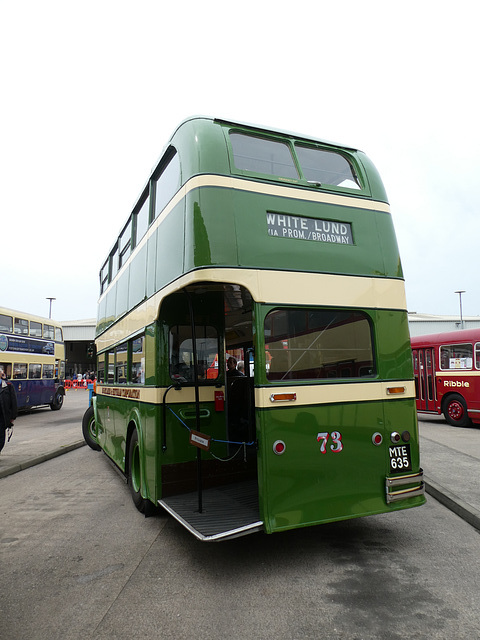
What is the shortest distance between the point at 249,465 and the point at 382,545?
5.95ft

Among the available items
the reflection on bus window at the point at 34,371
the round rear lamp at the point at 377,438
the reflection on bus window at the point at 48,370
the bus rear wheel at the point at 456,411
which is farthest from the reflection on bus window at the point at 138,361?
the reflection on bus window at the point at 48,370

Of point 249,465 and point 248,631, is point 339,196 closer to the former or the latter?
point 249,465

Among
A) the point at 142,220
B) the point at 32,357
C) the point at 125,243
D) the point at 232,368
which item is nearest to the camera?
the point at 142,220

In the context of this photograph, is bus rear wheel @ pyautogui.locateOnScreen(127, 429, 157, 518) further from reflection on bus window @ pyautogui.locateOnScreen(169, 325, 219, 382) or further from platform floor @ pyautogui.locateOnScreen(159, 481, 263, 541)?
reflection on bus window @ pyautogui.locateOnScreen(169, 325, 219, 382)

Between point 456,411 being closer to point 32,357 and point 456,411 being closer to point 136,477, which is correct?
point 136,477

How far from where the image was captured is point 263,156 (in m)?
4.69

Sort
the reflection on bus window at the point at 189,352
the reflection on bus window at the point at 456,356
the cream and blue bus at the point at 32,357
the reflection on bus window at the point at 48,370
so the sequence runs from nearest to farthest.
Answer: the reflection on bus window at the point at 189,352, the reflection on bus window at the point at 456,356, the cream and blue bus at the point at 32,357, the reflection on bus window at the point at 48,370

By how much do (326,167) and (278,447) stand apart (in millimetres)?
3018

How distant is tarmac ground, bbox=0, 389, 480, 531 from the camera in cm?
609

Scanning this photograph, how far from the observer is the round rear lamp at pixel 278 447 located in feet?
13.1

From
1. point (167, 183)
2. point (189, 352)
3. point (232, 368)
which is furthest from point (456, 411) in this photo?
point (167, 183)

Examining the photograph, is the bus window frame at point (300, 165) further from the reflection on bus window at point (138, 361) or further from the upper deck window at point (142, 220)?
the reflection on bus window at point (138, 361)

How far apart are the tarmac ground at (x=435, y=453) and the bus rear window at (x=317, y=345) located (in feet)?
8.01

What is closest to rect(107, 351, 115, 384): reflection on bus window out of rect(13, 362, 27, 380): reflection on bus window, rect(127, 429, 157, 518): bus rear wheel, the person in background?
rect(127, 429, 157, 518): bus rear wheel
